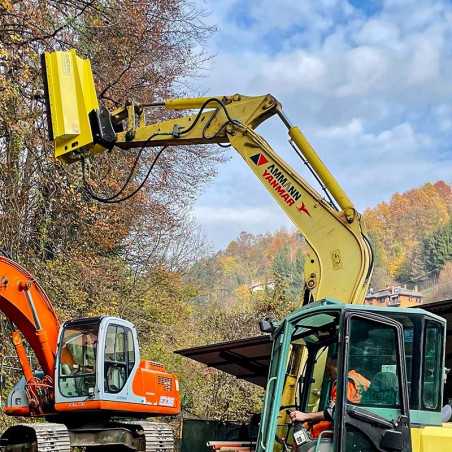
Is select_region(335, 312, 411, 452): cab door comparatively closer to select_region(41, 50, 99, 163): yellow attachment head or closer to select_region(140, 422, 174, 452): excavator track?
select_region(41, 50, 99, 163): yellow attachment head

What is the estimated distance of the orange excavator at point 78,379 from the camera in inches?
433

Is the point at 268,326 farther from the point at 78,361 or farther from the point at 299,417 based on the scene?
the point at 78,361

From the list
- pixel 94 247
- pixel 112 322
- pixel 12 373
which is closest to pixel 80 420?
pixel 112 322

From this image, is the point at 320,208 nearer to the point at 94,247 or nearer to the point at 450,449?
the point at 450,449

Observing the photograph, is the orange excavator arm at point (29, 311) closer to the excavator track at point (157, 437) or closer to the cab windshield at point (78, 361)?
the cab windshield at point (78, 361)

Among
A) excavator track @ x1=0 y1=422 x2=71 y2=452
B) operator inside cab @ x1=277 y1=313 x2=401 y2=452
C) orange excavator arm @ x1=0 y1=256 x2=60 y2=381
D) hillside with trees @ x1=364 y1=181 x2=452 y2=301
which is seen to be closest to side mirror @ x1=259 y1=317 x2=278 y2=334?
operator inside cab @ x1=277 y1=313 x2=401 y2=452

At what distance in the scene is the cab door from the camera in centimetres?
481

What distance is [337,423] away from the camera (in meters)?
4.83

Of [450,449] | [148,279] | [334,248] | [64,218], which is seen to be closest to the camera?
[450,449]

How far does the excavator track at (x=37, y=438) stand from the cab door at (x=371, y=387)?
6639 millimetres

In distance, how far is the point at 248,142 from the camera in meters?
8.34

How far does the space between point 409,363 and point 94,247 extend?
569 inches

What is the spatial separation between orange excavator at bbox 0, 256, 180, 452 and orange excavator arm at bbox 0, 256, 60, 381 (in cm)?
1

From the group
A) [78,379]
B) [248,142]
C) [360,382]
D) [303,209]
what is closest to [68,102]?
[248,142]
